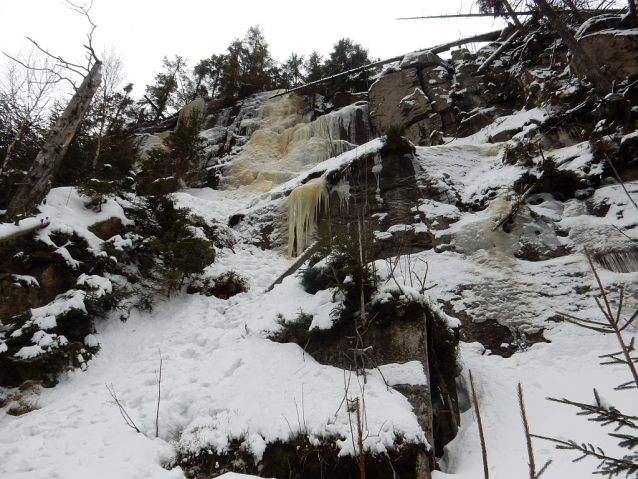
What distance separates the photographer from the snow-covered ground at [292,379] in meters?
3.75

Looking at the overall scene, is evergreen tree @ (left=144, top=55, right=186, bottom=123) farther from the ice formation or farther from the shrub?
the shrub

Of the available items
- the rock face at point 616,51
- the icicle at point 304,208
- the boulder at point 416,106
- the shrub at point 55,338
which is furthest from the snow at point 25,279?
the boulder at point 416,106

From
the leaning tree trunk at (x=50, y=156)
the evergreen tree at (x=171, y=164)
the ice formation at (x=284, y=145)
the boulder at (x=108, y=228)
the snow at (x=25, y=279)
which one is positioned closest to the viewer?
the snow at (x=25, y=279)

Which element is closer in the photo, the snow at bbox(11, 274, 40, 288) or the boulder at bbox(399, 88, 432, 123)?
the snow at bbox(11, 274, 40, 288)

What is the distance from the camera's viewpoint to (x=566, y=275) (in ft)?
22.3

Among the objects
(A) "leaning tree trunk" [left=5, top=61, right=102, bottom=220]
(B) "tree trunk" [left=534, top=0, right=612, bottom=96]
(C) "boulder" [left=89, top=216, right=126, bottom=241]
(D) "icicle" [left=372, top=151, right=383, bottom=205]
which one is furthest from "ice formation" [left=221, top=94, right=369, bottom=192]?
(B) "tree trunk" [left=534, top=0, right=612, bottom=96]

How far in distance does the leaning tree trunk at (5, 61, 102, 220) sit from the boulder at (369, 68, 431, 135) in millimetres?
12472

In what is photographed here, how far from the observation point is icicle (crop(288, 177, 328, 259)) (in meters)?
10.3

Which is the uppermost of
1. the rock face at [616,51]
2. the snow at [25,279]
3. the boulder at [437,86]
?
the boulder at [437,86]

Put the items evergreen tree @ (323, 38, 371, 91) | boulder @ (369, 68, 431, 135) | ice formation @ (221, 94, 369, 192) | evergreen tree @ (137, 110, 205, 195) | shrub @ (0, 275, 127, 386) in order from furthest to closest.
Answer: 1. evergreen tree @ (323, 38, 371, 91)
2. boulder @ (369, 68, 431, 135)
3. ice formation @ (221, 94, 369, 192)
4. evergreen tree @ (137, 110, 205, 195)
5. shrub @ (0, 275, 127, 386)

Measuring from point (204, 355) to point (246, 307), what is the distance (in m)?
1.59

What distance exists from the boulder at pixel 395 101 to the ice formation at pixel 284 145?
2.97 feet

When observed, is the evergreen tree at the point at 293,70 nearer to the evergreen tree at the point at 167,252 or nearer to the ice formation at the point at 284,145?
the ice formation at the point at 284,145

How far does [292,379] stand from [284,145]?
47.1 feet
